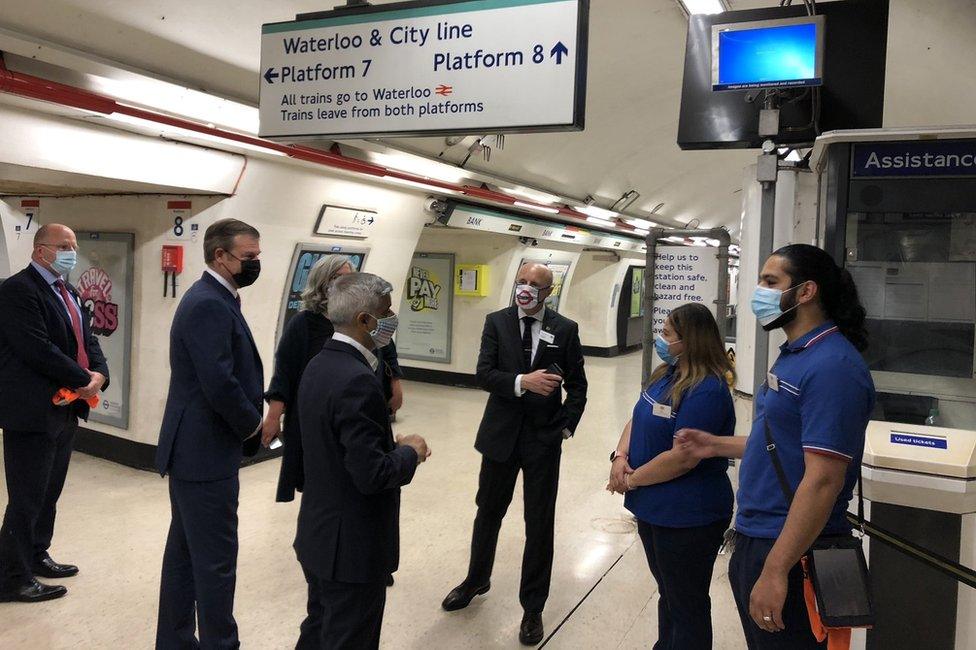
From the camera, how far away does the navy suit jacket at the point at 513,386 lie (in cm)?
348

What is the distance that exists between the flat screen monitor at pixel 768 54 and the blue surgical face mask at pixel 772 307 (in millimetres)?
Answer: 1899

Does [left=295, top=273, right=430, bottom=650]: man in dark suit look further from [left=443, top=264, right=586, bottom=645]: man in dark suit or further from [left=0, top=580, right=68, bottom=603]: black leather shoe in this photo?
[left=0, top=580, right=68, bottom=603]: black leather shoe

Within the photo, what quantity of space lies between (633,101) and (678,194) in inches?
236

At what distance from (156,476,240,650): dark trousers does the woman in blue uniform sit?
1624 mm

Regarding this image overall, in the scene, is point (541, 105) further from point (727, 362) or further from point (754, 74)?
point (754, 74)

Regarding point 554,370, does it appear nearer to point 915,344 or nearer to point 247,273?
point 247,273

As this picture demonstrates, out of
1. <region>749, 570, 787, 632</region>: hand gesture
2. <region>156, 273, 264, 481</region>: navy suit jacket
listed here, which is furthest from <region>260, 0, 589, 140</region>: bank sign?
<region>749, 570, 787, 632</region>: hand gesture

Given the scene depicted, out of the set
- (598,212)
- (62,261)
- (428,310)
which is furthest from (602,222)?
(62,261)

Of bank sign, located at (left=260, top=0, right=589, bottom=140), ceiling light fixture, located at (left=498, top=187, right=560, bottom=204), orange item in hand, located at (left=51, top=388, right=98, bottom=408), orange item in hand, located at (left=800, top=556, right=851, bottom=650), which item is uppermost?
ceiling light fixture, located at (left=498, top=187, right=560, bottom=204)

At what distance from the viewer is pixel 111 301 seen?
634 centimetres

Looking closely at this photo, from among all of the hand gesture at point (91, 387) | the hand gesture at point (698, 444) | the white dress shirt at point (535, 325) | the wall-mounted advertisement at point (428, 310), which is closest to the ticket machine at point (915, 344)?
the hand gesture at point (698, 444)

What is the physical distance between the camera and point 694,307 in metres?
2.76

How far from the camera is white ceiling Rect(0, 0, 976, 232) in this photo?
3777 millimetres

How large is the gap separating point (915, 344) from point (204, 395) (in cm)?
329
